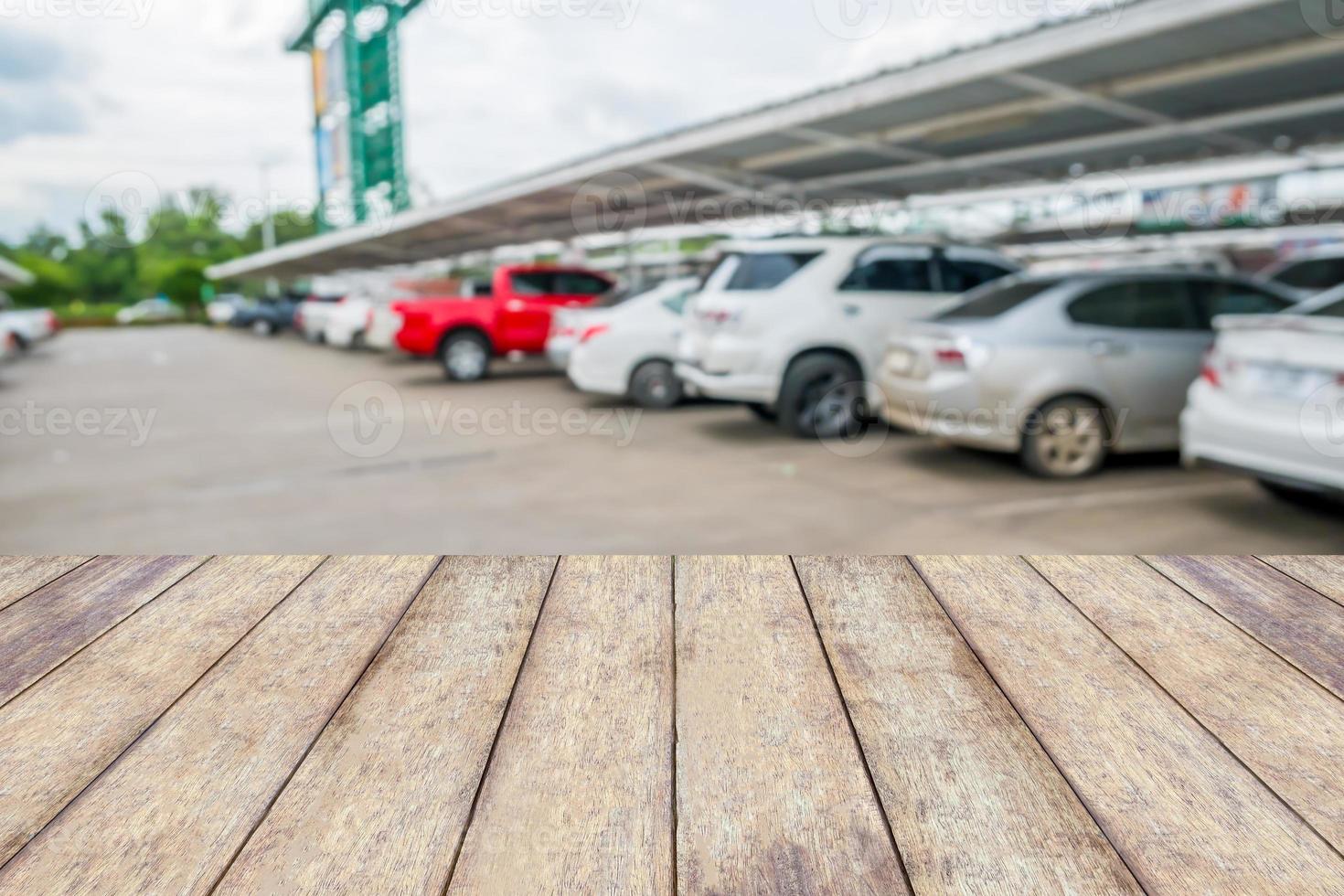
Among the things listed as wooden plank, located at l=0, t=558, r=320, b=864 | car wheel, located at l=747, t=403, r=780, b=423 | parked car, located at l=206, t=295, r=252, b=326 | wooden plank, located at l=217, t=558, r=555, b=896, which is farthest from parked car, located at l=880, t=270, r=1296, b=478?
parked car, located at l=206, t=295, r=252, b=326

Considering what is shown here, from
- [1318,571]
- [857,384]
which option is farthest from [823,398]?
[1318,571]

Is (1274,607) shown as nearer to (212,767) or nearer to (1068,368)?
(212,767)

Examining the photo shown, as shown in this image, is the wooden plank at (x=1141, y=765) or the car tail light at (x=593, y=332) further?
the car tail light at (x=593, y=332)

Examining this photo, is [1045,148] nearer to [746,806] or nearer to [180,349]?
[746,806]

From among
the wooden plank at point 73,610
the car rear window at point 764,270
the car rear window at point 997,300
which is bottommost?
the wooden plank at point 73,610

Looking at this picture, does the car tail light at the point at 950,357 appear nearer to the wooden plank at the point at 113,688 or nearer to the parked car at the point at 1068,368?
the parked car at the point at 1068,368

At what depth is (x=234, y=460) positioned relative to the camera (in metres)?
9.30

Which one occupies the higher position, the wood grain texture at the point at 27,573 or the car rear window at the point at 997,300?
the car rear window at the point at 997,300

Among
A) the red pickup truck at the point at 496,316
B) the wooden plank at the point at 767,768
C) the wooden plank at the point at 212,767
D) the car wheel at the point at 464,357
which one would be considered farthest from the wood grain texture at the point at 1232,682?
the car wheel at the point at 464,357

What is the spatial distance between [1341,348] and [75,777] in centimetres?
569

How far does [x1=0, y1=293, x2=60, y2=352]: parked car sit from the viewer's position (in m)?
25.1

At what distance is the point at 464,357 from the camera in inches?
659

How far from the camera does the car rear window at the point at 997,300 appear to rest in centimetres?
773

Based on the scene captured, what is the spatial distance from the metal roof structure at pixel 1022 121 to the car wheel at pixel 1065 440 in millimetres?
2889
